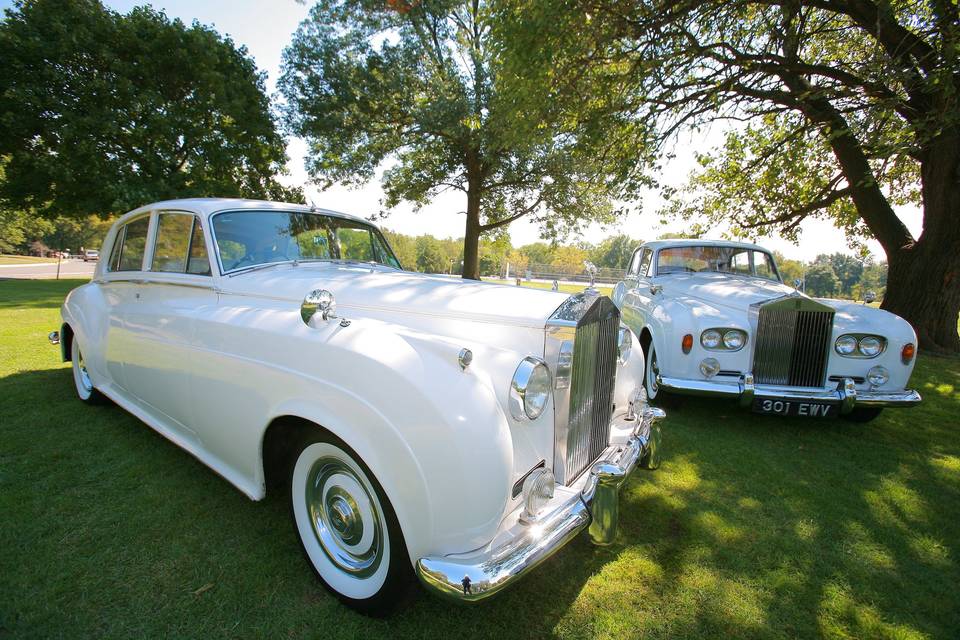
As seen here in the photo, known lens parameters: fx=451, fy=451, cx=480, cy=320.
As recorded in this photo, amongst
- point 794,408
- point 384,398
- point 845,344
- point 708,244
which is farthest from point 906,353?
point 384,398

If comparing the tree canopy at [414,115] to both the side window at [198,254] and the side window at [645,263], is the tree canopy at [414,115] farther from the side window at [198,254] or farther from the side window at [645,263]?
the side window at [198,254]

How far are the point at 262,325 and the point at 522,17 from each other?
272 inches

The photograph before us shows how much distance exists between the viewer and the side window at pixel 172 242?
9.87 feet

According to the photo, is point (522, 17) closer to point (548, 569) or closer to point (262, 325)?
point (262, 325)

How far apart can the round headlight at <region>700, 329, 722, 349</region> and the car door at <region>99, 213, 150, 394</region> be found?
14.2 feet

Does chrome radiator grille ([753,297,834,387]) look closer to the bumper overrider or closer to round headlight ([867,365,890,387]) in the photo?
round headlight ([867,365,890,387])

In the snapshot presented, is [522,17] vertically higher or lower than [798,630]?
higher

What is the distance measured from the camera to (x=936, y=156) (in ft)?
24.9

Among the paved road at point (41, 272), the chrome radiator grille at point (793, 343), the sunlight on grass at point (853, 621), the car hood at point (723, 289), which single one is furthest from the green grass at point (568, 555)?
the paved road at point (41, 272)

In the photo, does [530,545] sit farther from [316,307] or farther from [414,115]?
[414,115]

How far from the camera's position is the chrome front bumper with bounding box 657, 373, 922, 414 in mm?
Result: 3730

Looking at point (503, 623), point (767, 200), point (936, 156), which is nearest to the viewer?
point (503, 623)

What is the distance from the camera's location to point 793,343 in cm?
395

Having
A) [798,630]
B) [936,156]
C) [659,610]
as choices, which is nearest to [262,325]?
[659,610]
